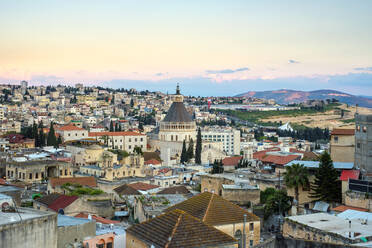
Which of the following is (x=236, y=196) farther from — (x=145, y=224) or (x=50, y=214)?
(x=50, y=214)

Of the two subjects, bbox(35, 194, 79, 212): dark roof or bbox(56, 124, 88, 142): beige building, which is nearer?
bbox(35, 194, 79, 212): dark roof

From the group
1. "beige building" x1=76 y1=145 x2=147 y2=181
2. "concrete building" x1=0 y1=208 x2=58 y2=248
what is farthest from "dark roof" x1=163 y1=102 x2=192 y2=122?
"concrete building" x1=0 y1=208 x2=58 y2=248

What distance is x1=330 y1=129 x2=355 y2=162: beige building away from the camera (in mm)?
33934

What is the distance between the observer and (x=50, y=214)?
14250mm

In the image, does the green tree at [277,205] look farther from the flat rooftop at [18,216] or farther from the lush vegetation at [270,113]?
the lush vegetation at [270,113]

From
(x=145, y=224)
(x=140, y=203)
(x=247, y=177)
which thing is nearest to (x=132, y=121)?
(x=247, y=177)

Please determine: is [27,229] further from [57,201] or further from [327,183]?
[327,183]

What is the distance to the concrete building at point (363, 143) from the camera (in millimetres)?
30438

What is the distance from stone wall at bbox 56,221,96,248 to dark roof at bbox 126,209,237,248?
3158mm

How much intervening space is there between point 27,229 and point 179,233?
4602 mm

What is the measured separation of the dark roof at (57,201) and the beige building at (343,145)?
18.3 meters

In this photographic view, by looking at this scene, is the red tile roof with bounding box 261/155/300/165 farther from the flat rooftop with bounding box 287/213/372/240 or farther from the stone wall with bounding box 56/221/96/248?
the stone wall with bounding box 56/221/96/248

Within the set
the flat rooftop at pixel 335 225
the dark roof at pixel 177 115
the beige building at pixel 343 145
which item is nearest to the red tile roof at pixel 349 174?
the beige building at pixel 343 145

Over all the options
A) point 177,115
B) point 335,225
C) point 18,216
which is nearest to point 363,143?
point 335,225
